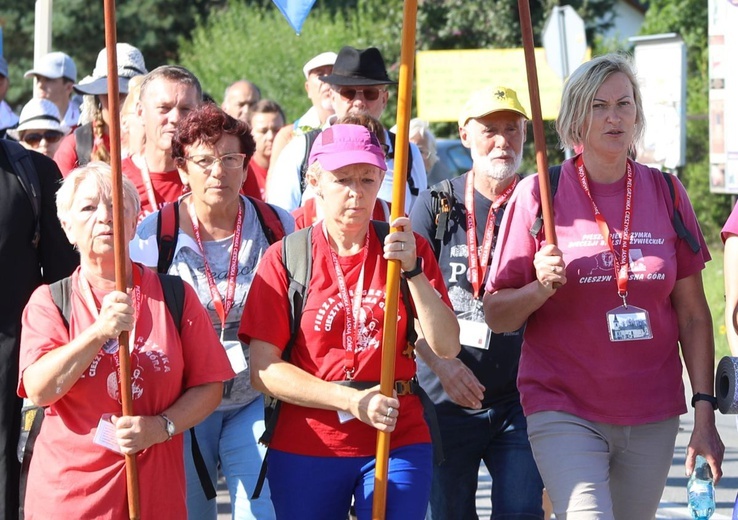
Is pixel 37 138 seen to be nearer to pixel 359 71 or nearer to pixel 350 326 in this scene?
pixel 359 71

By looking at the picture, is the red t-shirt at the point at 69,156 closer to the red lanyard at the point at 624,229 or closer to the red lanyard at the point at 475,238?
the red lanyard at the point at 475,238

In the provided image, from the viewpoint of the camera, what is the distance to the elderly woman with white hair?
4078 mm

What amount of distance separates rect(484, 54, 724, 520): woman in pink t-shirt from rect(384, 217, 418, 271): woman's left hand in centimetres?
47

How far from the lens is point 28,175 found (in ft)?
17.0

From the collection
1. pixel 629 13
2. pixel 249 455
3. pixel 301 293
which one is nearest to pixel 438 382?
pixel 249 455

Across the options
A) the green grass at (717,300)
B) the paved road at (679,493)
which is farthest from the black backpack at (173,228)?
the green grass at (717,300)

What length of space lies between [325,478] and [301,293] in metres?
0.63

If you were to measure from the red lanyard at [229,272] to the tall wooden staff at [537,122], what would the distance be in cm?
127

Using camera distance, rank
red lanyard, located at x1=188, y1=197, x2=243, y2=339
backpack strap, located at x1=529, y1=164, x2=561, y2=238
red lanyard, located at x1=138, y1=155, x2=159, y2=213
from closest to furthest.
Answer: backpack strap, located at x1=529, y1=164, x2=561, y2=238
red lanyard, located at x1=188, y1=197, x2=243, y2=339
red lanyard, located at x1=138, y1=155, x2=159, y2=213

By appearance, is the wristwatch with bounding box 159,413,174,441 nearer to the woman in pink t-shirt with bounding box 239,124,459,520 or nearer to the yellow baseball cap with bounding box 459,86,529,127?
the woman in pink t-shirt with bounding box 239,124,459,520

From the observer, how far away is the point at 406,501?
14.4ft

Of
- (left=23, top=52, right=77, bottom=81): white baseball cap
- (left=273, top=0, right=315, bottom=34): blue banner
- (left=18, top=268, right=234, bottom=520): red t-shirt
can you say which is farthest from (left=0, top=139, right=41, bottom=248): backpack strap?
(left=23, top=52, right=77, bottom=81): white baseball cap

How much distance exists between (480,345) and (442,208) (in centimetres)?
59

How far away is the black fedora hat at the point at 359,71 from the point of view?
6988 mm
